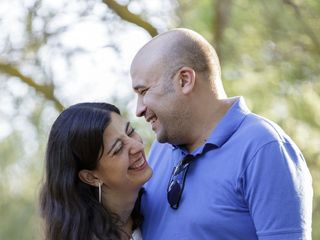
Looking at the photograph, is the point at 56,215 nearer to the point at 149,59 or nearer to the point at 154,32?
the point at 149,59

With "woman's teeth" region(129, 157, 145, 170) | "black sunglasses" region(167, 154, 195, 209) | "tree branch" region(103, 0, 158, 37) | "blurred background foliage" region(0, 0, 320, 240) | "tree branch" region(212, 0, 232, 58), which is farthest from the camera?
"tree branch" region(103, 0, 158, 37)

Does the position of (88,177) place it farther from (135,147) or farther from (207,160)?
(207,160)

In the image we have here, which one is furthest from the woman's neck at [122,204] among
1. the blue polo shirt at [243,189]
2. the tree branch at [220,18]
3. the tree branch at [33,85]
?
the tree branch at [33,85]

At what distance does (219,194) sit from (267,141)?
7.8 inches

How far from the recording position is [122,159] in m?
2.35

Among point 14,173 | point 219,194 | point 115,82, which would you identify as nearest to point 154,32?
point 115,82

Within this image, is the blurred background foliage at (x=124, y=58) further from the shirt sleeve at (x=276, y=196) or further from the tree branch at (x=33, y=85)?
the shirt sleeve at (x=276, y=196)

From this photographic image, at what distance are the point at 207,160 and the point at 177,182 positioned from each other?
0.11 m

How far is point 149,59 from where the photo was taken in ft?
7.75

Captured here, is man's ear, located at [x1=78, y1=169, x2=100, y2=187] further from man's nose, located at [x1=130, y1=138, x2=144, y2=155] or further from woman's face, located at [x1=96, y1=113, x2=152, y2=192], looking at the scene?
man's nose, located at [x1=130, y1=138, x2=144, y2=155]

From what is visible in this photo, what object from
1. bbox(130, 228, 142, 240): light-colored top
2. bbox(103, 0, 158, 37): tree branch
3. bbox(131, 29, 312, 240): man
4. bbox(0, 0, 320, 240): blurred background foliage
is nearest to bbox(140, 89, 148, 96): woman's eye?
bbox(131, 29, 312, 240): man

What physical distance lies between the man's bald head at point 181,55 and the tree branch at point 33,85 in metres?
3.02

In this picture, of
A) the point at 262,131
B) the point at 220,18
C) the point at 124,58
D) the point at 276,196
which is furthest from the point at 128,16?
the point at 276,196

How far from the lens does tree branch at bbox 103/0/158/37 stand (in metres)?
5.00
